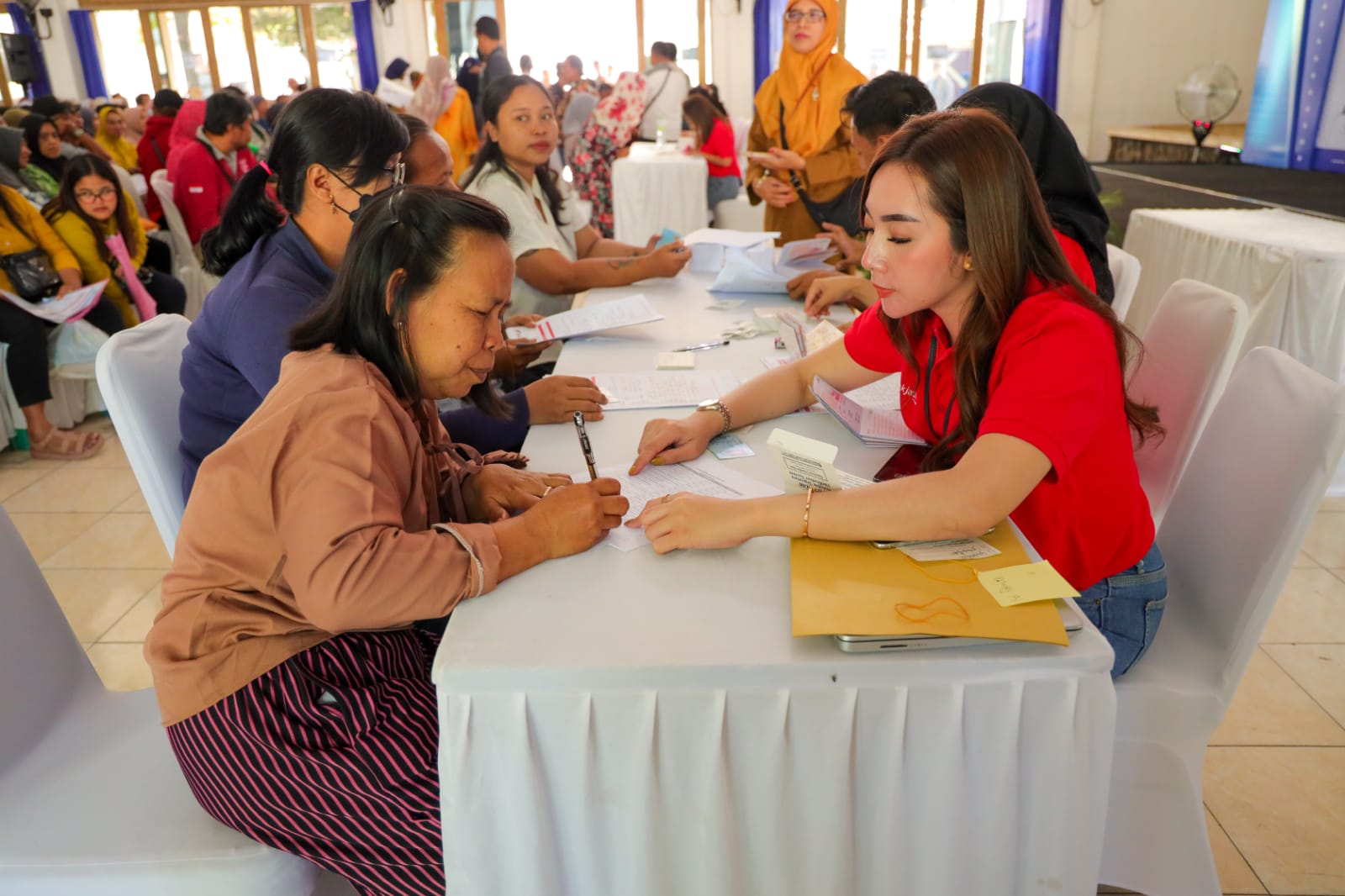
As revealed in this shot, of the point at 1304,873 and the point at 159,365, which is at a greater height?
the point at 159,365

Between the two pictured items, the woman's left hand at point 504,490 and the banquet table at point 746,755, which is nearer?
the banquet table at point 746,755

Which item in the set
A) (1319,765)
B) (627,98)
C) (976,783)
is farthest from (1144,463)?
(627,98)

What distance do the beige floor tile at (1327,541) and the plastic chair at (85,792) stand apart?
2749mm

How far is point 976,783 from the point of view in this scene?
38.5 inches

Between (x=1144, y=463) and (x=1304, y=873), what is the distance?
0.73m

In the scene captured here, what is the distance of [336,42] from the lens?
41.7ft

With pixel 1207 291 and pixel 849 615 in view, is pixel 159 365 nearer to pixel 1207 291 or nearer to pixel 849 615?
pixel 849 615

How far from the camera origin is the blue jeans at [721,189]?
591 cm

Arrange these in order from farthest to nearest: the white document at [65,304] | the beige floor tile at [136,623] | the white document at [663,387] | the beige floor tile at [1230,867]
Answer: the white document at [65,304] < the beige floor tile at [136,623] < the white document at [663,387] < the beige floor tile at [1230,867]

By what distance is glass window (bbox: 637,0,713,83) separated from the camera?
1198cm

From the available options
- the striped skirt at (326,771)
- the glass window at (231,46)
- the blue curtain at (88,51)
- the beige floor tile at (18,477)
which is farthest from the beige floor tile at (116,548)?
the blue curtain at (88,51)

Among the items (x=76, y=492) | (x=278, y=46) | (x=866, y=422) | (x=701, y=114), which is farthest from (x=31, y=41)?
(x=866, y=422)

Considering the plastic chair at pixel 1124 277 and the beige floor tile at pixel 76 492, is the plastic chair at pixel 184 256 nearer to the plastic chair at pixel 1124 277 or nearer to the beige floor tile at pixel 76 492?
the beige floor tile at pixel 76 492

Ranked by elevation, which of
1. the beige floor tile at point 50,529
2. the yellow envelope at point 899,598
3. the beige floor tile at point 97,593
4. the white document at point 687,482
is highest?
the yellow envelope at point 899,598
